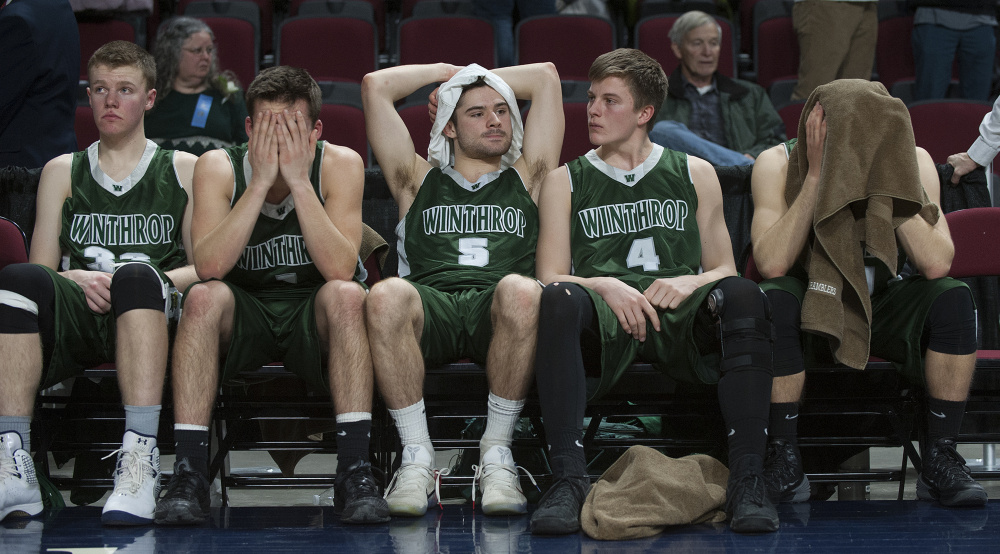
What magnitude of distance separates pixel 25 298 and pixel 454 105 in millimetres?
1321

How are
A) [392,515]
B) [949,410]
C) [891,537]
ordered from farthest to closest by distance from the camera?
[949,410] → [392,515] → [891,537]

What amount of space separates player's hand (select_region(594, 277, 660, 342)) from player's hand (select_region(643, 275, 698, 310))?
1.2 inches

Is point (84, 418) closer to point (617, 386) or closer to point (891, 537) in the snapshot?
point (617, 386)

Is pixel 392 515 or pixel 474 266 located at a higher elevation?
pixel 474 266

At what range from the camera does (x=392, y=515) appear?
2264mm

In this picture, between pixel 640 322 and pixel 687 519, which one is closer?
pixel 687 519

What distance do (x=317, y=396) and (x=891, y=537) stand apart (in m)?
1.47

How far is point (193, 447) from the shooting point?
2.25 meters

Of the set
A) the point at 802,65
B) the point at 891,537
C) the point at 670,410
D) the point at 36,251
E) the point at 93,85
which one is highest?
the point at 802,65

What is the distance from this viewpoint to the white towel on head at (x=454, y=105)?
9.52ft

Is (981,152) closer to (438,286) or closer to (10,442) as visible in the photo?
(438,286)

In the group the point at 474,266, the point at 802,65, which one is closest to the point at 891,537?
the point at 474,266

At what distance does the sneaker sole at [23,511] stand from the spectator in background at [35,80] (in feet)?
4.82

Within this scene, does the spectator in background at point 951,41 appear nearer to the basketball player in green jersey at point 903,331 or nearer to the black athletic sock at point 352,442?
the basketball player in green jersey at point 903,331
